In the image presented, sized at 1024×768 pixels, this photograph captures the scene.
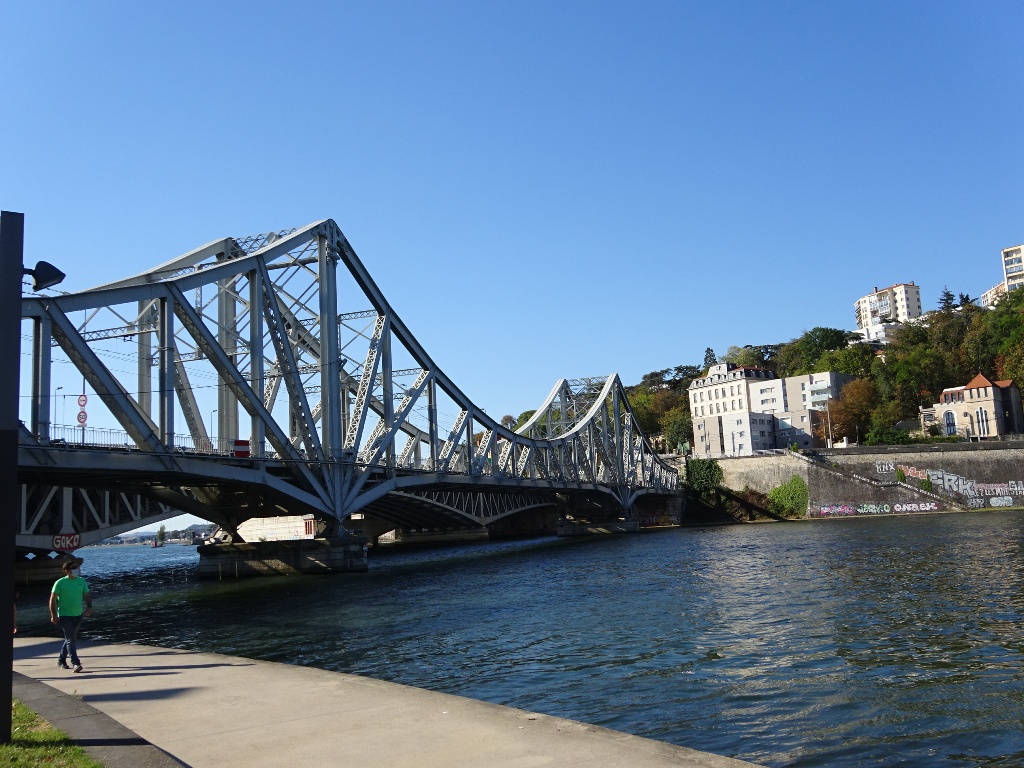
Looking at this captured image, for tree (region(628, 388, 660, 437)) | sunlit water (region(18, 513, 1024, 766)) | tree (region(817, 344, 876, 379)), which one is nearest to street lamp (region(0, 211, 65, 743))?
sunlit water (region(18, 513, 1024, 766))

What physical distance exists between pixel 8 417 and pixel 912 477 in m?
104

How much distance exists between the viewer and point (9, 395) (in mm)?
9945

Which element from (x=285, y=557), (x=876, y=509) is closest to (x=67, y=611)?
(x=285, y=557)

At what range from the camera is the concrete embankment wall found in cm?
9644

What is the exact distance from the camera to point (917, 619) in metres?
21.9

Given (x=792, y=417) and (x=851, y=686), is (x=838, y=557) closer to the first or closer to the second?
(x=851, y=686)

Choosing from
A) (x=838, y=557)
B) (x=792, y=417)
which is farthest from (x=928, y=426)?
(x=838, y=557)

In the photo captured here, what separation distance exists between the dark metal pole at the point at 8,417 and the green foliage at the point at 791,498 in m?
103

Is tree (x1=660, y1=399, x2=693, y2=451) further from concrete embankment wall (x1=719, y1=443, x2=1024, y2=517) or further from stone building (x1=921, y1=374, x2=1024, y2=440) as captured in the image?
concrete embankment wall (x1=719, y1=443, x2=1024, y2=517)

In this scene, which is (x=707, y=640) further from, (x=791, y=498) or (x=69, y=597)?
(x=791, y=498)

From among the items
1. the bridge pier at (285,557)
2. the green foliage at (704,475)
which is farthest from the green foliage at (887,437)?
the bridge pier at (285,557)

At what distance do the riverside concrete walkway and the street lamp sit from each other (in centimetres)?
164

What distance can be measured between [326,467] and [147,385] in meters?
10.5

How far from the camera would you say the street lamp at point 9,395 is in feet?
31.0
